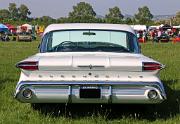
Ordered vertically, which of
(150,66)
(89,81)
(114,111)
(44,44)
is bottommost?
(114,111)

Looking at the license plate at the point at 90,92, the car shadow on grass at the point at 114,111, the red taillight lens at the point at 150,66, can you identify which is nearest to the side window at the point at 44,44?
the car shadow on grass at the point at 114,111

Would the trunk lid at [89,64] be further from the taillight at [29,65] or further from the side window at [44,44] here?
the side window at [44,44]

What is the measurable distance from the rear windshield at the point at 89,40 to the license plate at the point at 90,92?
1.46 m

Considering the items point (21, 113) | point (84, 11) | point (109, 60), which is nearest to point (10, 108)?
point (21, 113)

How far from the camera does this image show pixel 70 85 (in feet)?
19.3

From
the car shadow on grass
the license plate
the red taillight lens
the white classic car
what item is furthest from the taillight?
the red taillight lens

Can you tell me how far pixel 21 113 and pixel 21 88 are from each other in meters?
0.98

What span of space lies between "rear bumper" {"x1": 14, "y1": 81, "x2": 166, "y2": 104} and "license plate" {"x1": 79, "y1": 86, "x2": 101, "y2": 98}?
24mm

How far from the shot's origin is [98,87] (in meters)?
5.88

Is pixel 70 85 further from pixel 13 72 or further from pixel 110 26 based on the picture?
pixel 13 72

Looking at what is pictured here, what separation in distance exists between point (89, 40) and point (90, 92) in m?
1.79

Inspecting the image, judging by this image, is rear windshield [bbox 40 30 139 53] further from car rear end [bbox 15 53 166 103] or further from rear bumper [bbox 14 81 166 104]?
rear bumper [bbox 14 81 166 104]

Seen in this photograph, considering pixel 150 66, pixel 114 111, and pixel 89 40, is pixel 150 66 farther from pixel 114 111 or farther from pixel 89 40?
pixel 89 40

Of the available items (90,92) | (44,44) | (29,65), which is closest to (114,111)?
(90,92)
